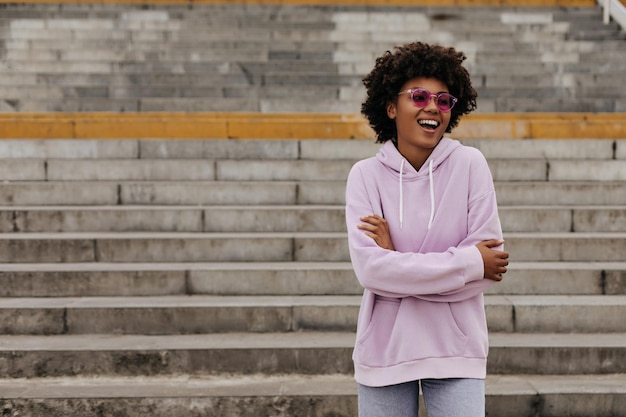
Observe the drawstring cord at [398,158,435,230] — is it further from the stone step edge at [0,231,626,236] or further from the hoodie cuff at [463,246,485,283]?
the stone step edge at [0,231,626,236]

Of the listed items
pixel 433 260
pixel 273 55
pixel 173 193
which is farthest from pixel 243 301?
pixel 273 55

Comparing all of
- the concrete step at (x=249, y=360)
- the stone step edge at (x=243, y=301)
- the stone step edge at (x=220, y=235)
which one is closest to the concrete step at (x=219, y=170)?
the stone step edge at (x=220, y=235)

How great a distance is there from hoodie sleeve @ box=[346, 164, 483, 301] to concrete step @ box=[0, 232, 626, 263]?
2951 millimetres

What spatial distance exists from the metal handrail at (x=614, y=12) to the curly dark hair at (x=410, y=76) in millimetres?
9891

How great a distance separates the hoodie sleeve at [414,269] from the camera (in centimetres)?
188

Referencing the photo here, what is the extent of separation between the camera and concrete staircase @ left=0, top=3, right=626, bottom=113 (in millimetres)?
8133

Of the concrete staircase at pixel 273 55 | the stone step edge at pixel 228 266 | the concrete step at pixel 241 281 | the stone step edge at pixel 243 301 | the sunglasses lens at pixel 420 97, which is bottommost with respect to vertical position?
the stone step edge at pixel 243 301

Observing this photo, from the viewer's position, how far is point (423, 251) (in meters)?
1.98

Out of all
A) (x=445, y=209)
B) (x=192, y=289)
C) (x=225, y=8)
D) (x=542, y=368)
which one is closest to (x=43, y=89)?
(x=225, y=8)

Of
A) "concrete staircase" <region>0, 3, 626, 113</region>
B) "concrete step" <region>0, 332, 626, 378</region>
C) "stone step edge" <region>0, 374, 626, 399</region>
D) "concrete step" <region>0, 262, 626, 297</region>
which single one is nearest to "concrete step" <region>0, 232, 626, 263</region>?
"concrete step" <region>0, 262, 626, 297</region>

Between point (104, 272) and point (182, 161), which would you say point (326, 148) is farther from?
point (104, 272)

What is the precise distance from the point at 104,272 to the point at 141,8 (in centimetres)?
790

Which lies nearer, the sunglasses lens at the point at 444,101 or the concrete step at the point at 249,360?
the sunglasses lens at the point at 444,101

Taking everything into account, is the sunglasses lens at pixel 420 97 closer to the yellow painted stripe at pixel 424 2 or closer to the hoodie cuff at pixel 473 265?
the hoodie cuff at pixel 473 265
